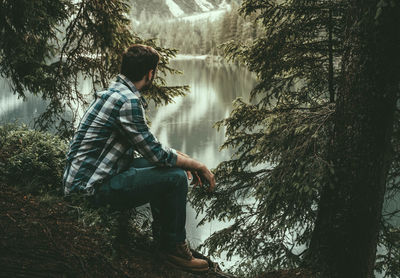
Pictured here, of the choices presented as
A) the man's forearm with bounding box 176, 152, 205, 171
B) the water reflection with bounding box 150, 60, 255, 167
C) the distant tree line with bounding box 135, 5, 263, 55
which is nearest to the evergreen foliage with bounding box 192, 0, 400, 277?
the man's forearm with bounding box 176, 152, 205, 171

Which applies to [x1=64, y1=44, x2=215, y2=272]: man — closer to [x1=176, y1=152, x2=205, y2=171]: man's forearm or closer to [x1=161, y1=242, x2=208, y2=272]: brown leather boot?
[x1=176, y1=152, x2=205, y2=171]: man's forearm

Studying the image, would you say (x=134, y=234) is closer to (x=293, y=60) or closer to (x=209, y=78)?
(x=293, y=60)

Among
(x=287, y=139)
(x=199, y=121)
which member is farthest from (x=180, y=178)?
(x=199, y=121)

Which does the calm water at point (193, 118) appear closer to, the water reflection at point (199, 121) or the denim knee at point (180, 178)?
the water reflection at point (199, 121)

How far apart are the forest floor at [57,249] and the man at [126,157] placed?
0.26 metres

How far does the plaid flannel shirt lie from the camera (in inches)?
101

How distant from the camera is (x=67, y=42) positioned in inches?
166

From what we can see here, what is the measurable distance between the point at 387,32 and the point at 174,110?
119ft

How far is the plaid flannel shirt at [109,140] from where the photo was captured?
2.55m

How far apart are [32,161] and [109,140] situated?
1.31m

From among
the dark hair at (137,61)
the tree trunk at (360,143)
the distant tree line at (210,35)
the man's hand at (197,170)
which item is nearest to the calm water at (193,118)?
the man's hand at (197,170)

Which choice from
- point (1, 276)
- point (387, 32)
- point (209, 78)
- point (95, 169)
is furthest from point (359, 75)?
point (209, 78)

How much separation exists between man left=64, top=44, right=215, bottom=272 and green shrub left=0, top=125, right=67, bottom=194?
2.35ft

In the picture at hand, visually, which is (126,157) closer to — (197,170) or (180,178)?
(180,178)
